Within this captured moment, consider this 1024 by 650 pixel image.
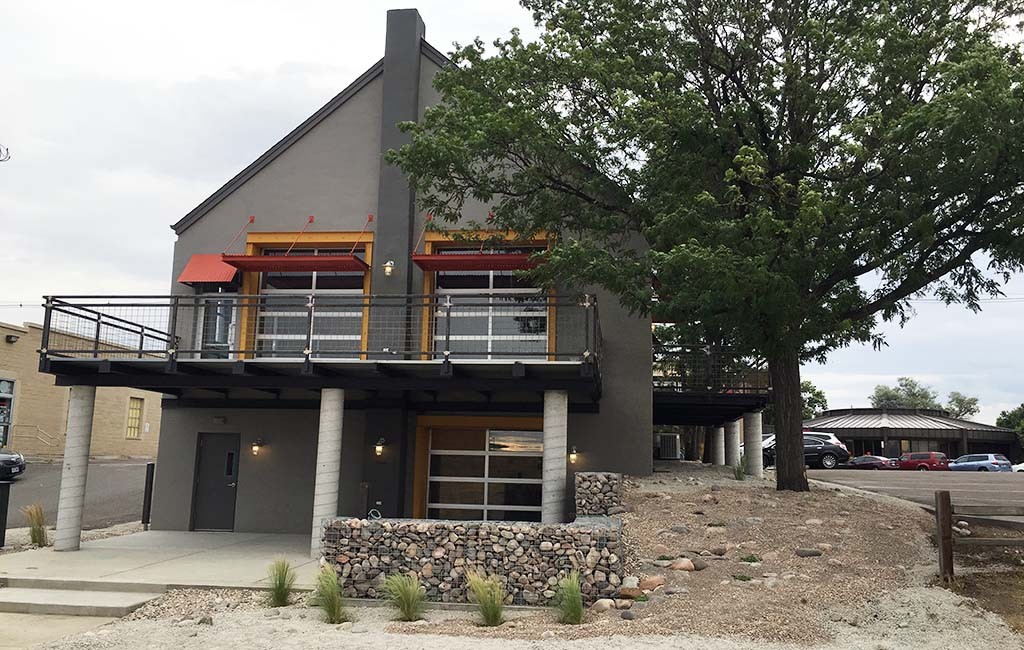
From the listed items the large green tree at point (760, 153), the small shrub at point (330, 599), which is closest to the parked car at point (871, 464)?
the large green tree at point (760, 153)

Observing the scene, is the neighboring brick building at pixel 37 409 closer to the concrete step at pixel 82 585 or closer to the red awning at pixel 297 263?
the red awning at pixel 297 263

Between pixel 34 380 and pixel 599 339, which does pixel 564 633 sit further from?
pixel 34 380

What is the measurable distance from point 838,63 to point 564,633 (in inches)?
402

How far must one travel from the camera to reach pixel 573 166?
1466cm

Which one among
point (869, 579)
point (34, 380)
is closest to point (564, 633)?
point (869, 579)

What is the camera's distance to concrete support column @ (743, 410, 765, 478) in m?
20.2

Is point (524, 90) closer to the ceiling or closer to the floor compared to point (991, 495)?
closer to the ceiling

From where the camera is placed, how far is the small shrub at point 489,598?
902 centimetres

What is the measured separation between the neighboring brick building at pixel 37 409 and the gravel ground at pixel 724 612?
73.2 ft

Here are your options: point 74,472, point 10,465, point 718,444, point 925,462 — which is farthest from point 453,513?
point 925,462

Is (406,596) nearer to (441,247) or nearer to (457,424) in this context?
(457,424)

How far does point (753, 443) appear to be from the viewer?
815 inches

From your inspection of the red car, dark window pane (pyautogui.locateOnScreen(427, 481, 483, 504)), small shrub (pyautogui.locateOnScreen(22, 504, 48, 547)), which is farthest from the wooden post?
the red car

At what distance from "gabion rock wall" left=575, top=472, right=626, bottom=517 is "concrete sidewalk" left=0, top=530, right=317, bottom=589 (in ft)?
14.4
